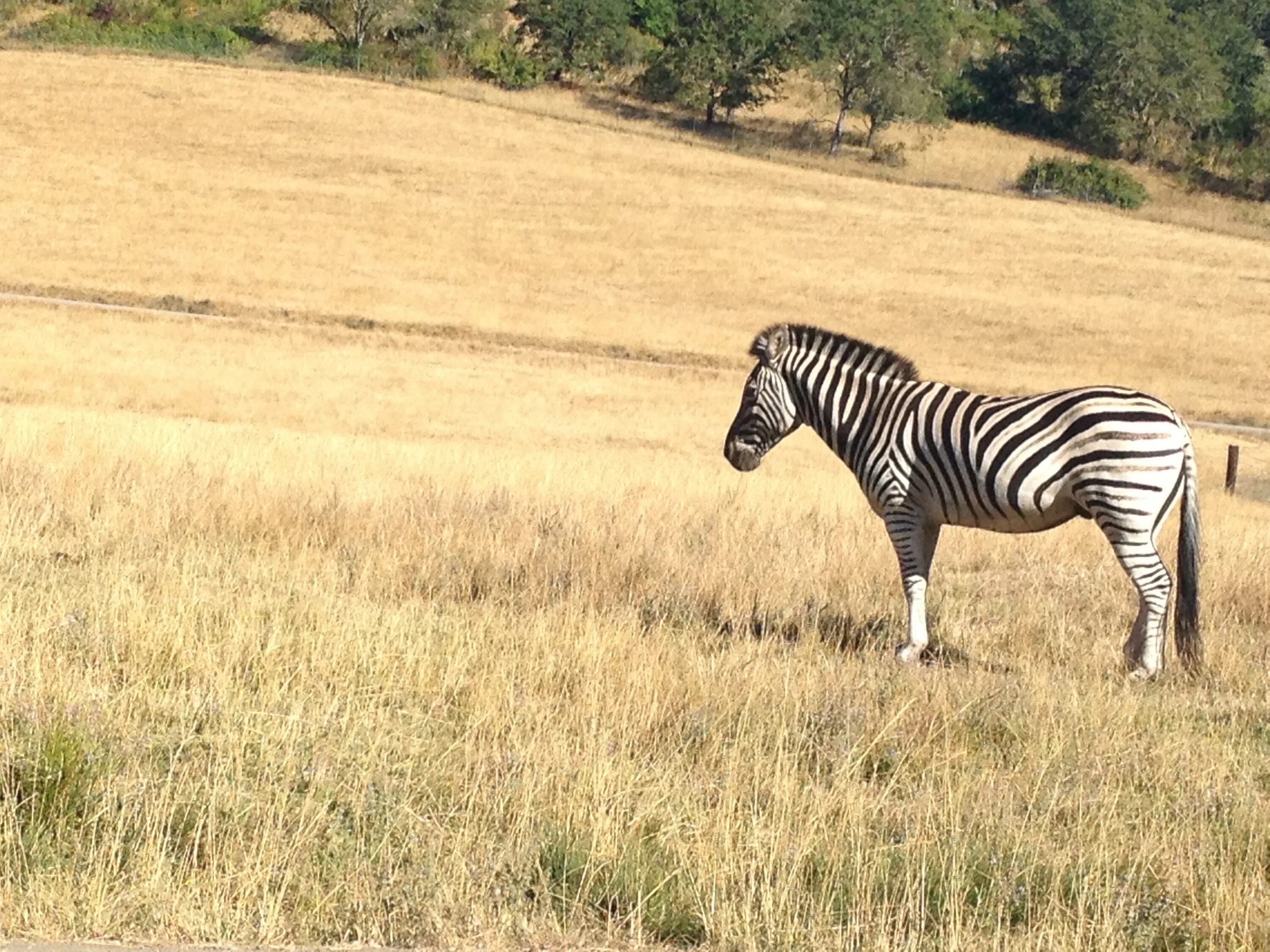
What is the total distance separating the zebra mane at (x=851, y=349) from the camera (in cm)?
1033

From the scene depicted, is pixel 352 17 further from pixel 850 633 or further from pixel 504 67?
pixel 850 633

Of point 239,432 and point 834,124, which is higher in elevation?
point 834,124

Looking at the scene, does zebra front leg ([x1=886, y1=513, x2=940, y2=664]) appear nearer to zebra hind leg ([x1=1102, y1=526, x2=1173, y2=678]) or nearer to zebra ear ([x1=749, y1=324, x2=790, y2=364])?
zebra hind leg ([x1=1102, y1=526, x2=1173, y2=678])

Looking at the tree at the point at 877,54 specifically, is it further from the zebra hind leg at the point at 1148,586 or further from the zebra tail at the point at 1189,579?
the zebra hind leg at the point at 1148,586

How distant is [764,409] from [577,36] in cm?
9089

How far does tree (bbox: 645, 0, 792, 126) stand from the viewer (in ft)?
301

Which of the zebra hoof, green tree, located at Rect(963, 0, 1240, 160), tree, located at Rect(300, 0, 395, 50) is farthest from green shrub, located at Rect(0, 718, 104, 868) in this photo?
green tree, located at Rect(963, 0, 1240, 160)

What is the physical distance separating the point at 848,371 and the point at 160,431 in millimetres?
11150

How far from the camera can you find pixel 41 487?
12.8 meters

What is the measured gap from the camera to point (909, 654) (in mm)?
9203

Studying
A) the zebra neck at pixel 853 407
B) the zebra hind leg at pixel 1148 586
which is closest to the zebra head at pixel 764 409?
the zebra neck at pixel 853 407

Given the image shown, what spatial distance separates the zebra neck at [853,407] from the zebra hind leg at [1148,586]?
167 centimetres

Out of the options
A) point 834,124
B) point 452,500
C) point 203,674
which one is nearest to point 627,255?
point 834,124

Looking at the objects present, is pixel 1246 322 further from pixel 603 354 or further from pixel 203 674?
pixel 203 674
